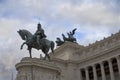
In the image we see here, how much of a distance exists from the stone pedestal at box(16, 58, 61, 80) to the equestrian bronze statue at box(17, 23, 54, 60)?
166cm

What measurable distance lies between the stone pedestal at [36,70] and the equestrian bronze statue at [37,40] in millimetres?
1657

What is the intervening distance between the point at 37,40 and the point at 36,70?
3002 mm

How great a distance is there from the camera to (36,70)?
25.3 meters

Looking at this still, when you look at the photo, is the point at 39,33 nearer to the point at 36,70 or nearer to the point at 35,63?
the point at 35,63

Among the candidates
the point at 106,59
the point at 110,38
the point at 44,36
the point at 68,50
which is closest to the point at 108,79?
the point at 106,59

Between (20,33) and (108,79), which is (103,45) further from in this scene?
(20,33)

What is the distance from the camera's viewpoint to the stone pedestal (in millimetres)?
24719

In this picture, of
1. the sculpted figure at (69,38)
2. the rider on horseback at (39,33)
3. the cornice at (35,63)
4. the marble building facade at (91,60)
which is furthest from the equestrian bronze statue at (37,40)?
the sculpted figure at (69,38)

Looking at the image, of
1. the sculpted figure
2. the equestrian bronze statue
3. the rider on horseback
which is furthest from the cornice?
the sculpted figure

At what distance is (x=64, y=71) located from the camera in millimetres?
46156

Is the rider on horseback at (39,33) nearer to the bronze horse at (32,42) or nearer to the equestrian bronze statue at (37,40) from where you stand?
the equestrian bronze statue at (37,40)

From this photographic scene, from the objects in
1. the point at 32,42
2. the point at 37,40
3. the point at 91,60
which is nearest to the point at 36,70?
the point at 32,42

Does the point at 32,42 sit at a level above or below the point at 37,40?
below

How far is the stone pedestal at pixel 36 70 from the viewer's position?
2472 cm
